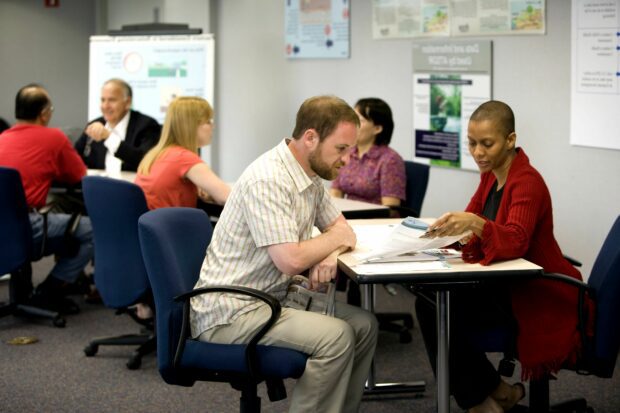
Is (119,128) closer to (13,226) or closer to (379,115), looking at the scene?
(13,226)

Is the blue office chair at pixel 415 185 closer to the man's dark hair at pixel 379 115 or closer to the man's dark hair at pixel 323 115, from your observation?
the man's dark hair at pixel 379 115

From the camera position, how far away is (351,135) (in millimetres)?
2887

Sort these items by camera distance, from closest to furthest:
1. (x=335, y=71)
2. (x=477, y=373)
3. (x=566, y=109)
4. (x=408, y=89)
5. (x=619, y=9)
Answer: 1. (x=477, y=373)
2. (x=619, y=9)
3. (x=566, y=109)
4. (x=408, y=89)
5. (x=335, y=71)

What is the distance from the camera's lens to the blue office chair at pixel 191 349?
8.88 feet

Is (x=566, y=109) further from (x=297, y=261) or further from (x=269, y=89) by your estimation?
(x=269, y=89)

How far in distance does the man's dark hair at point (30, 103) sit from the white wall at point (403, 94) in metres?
2.20

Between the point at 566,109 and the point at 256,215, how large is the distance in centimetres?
244

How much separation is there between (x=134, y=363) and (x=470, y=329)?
5.79 feet

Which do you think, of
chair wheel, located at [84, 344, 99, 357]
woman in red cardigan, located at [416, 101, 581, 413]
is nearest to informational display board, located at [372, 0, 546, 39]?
woman in red cardigan, located at [416, 101, 581, 413]

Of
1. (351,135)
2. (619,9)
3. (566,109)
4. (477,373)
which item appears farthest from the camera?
(566,109)

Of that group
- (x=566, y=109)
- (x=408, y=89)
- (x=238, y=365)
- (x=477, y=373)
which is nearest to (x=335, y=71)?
(x=408, y=89)

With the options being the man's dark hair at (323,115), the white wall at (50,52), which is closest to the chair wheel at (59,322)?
the man's dark hair at (323,115)

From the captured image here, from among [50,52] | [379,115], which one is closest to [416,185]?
[379,115]

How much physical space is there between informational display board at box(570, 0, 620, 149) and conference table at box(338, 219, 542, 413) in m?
1.68
